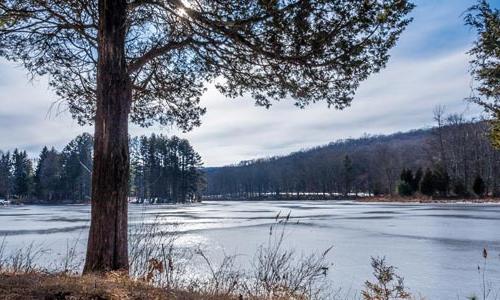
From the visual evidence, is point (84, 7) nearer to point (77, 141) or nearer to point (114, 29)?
point (114, 29)

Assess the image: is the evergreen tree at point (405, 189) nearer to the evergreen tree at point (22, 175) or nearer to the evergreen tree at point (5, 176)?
the evergreen tree at point (22, 175)

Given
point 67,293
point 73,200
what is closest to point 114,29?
point 67,293

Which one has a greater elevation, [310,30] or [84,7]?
[84,7]

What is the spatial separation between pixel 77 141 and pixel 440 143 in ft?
207

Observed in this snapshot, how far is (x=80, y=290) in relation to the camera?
3650 mm

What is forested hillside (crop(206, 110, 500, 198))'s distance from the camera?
5256 cm

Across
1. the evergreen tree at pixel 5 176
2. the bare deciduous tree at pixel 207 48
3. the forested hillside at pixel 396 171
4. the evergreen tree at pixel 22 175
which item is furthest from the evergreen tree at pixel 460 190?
the evergreen tree at pixel 5 176

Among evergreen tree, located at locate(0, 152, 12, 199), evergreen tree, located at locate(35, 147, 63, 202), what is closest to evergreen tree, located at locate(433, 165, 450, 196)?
evergreen tree, located at locate(35, 147, 63, 202)

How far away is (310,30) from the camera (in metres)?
5.37

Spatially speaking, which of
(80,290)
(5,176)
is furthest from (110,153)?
(5,176)

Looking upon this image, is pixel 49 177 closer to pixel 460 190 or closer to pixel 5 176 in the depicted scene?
pixel 5 176

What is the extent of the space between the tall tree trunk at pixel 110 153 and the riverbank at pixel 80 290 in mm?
944

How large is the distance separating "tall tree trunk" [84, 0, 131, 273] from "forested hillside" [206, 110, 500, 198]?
7.43 metres

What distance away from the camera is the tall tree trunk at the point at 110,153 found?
205 inches
